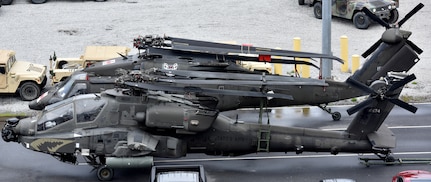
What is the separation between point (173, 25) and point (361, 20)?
8758mm

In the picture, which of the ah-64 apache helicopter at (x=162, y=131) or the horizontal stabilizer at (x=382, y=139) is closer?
the ah-64 apache helicopter at (x=162, y=131)

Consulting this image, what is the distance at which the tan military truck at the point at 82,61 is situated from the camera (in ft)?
94.7

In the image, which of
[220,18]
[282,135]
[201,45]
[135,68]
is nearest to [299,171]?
[282,135]

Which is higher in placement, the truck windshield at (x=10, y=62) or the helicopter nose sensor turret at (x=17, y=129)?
the truck windshield at (x=10, y=62)

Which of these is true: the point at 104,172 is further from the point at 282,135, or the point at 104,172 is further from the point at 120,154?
the point at 282,135

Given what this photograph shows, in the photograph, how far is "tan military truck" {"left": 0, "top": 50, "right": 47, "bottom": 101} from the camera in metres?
29.0

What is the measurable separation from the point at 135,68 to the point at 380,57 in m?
7.39

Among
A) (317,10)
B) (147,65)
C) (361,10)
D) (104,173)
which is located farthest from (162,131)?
(317,10)

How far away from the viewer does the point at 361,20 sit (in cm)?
3831

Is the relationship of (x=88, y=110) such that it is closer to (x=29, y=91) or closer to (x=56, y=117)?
(x=56, y=117)

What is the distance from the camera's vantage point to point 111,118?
2152 centimetres

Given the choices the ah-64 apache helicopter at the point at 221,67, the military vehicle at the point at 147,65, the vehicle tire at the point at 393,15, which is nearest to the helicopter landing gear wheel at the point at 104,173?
the ah-64 apache helicopter at the point at 221,67

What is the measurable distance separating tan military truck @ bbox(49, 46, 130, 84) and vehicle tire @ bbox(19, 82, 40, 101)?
2.15 ft

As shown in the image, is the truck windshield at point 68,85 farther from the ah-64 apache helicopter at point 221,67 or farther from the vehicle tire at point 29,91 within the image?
the vehicle tire at point 29,91
